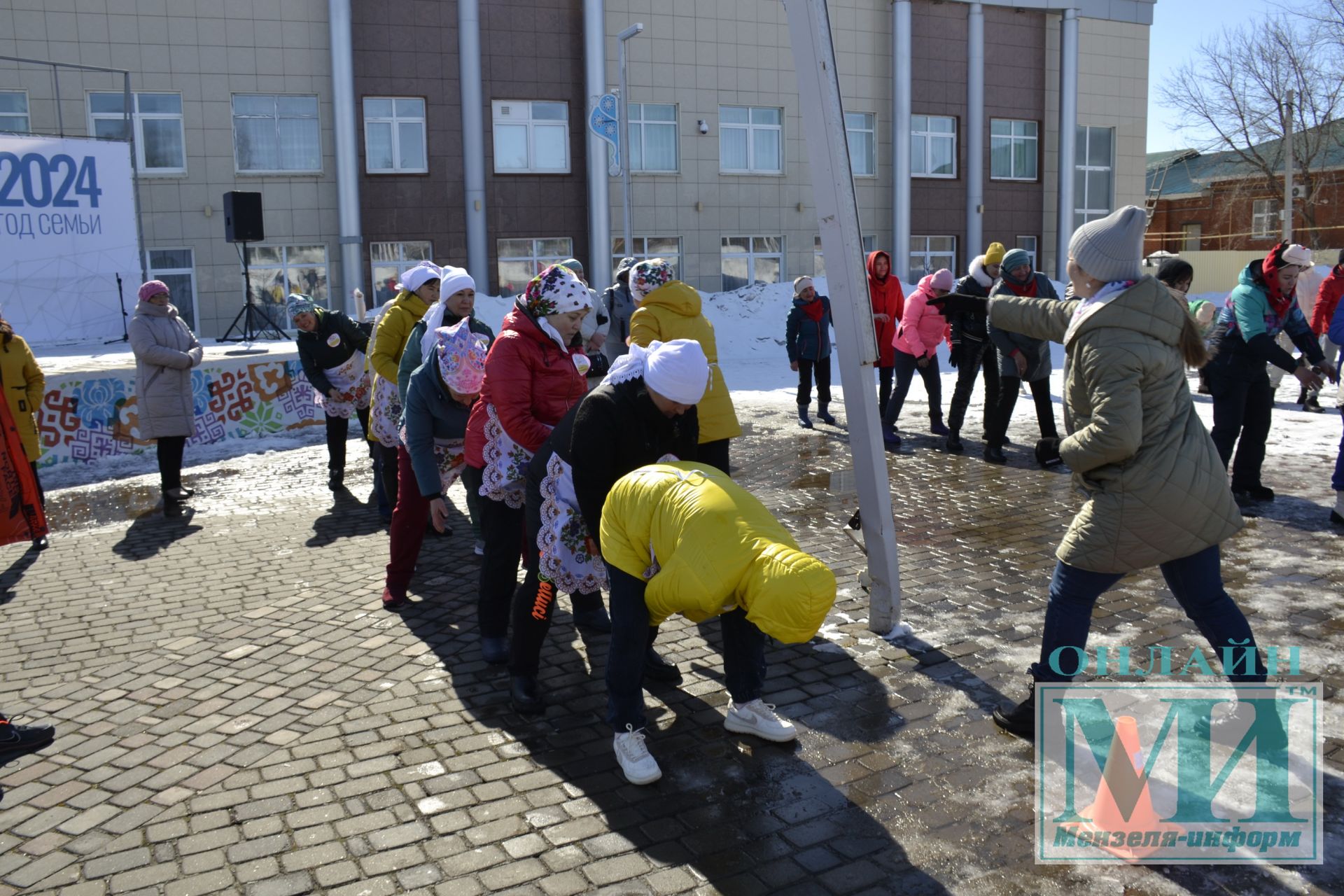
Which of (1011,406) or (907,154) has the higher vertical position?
(907,154)

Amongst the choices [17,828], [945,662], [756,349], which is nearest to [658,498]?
[945,662]

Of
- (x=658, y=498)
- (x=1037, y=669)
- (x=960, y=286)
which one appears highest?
(x=960, y=286)

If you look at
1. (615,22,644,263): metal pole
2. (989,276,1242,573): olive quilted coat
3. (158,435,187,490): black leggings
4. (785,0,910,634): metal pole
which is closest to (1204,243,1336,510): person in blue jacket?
(785,0,910,634): metal pole

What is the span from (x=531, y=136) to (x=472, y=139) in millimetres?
1570

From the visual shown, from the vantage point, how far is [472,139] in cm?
2645

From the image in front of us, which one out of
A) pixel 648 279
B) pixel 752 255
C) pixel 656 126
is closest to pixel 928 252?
pixel 752 255

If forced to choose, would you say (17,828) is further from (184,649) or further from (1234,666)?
(1234,666)

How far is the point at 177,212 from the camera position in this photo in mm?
24828

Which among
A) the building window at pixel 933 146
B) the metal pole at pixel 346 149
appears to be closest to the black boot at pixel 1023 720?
the metal pole at pixel 346 149

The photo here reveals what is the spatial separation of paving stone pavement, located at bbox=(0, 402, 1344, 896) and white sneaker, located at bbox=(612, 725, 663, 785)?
6 centimetres

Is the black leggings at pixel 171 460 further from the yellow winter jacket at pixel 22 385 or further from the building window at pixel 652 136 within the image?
the building window at pixel 652 136

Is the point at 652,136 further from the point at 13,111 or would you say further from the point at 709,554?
the point at 709,554

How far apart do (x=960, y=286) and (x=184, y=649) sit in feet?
24.8

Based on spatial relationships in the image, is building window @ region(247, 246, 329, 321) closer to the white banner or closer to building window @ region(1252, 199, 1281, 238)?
the white banner
